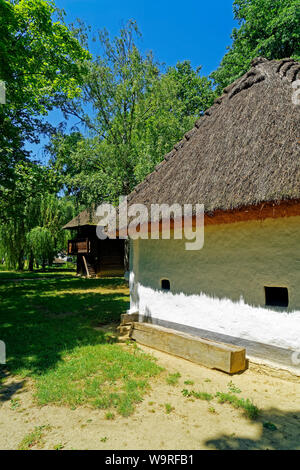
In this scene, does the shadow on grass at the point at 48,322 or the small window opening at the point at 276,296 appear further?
the shadow on grass at the point at 48,322

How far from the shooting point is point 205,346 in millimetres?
4766

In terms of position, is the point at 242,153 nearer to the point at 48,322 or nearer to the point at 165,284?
the point at 165,284

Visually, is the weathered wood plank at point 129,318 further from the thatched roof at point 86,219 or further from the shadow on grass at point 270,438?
the thatched roof at point 86,219

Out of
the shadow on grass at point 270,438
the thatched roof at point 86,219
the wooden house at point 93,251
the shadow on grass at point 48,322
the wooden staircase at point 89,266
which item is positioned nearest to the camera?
the shadow on grass at point 270,438

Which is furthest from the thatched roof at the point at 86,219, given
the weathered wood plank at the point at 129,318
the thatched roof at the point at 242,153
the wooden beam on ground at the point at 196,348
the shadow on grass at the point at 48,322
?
the wooden beam on ground at the point at 196,348

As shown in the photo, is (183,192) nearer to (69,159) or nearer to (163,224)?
(163,224)

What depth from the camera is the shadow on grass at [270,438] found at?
2760 mm

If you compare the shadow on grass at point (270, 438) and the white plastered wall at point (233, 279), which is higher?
the white plastered wall at point (233, 279)

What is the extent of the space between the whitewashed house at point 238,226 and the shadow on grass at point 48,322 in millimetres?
1829

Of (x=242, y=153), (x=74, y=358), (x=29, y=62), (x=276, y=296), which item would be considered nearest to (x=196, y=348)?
(x=276, y=296)

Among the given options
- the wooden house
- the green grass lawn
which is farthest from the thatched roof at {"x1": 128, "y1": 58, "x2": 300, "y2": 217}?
the wooden house

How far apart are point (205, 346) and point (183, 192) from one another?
9.70ft

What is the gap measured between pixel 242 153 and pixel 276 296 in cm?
268
